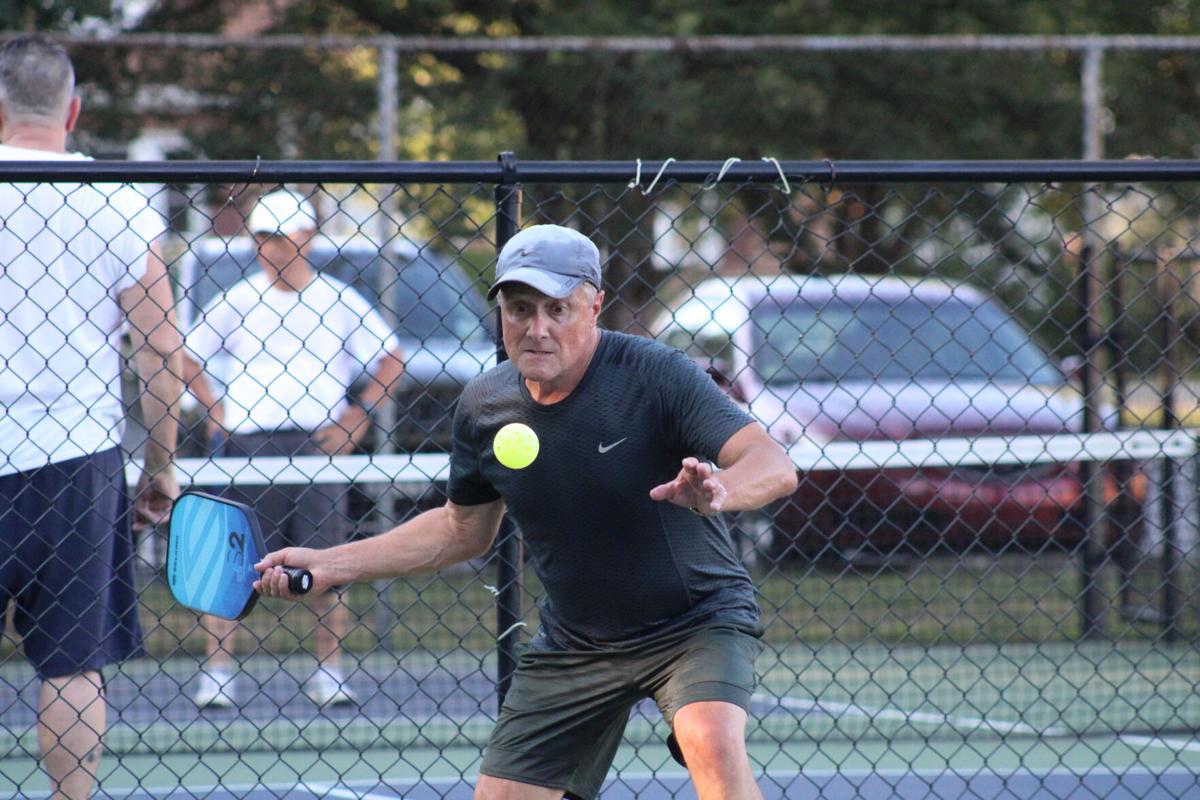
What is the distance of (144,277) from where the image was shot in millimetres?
4320

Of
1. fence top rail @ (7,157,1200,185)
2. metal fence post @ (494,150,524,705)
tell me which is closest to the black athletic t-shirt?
metal fence post @ (494,150,524,705)

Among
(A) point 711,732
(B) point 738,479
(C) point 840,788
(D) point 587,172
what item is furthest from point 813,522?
(B) point 738,479

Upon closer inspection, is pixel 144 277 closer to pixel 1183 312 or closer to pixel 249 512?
pixel 249 512

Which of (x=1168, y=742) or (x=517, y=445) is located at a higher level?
(x=517, y=445)

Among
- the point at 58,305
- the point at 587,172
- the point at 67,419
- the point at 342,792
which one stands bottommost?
the point at 342,792

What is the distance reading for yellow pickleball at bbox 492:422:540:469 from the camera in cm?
354

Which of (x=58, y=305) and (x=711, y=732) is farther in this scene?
(x=58, y=305)

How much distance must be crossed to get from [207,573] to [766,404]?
5.62m

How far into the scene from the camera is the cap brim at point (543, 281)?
343cm

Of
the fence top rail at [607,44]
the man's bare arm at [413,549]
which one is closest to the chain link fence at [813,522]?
the man's bare arm at [413,549]

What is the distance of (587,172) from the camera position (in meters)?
3.96

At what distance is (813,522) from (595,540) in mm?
4513

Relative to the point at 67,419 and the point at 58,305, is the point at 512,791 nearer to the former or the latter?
the point at 67,419

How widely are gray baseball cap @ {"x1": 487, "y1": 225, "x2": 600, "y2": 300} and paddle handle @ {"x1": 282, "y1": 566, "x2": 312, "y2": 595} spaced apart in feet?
2.64
